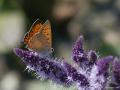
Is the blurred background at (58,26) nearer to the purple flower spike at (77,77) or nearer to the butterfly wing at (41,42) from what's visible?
the butterfly wing at (41,42)

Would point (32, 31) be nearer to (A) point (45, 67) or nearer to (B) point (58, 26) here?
(A) point (45, 67)

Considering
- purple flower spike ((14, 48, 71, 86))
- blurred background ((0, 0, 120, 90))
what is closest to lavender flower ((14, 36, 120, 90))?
purple flower spike ((14, 48, 71, 86))

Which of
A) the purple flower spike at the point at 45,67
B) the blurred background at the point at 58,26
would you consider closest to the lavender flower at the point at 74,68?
the purple flower spike at the point at 45,67

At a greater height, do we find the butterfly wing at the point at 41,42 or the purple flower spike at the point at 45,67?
the butterfly wing at the point at 41,42

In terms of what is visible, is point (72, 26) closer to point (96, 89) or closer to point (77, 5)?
point (77, 5)

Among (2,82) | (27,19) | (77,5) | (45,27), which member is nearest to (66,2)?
(77,5)

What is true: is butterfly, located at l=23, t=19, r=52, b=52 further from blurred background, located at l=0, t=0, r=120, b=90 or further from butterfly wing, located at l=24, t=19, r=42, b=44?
blurred background, located at l=0, t=0, r=120, b=90
